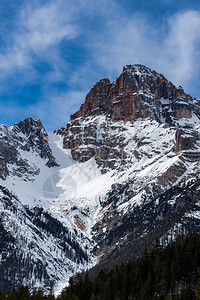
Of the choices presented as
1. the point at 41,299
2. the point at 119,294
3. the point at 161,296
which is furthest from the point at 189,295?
the point at 41,299

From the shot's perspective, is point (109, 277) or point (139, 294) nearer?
point (139, 294)

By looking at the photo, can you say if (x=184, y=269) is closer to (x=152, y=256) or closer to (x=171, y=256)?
(x=171, y=256)

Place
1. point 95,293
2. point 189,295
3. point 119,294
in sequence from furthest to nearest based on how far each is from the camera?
1. point 95,293
2. point 119,294
3. point 189,295

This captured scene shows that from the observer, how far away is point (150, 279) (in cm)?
10688

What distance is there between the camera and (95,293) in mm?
116438

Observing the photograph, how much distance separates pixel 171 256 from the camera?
11675cm

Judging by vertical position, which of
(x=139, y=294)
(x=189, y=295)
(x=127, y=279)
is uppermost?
(x=127, y=279)

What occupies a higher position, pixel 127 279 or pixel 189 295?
pixel 127 279

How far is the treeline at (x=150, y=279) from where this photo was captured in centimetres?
10375

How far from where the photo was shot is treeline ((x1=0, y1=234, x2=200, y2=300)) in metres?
104

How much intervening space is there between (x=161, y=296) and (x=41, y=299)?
106 feet

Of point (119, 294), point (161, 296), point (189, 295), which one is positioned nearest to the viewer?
point (189, 295)

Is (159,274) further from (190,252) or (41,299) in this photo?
(41,299)

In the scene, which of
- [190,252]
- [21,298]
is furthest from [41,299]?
[190,252]
